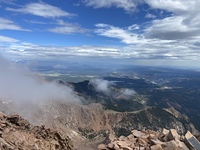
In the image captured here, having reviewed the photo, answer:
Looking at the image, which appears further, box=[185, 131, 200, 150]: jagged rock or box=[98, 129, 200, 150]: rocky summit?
box=[185, 131, 200, 150]: jagged rock

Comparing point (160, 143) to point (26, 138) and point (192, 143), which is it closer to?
point (192, 143)

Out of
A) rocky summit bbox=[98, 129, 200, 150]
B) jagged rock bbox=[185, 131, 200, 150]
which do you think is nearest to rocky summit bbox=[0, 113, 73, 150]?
rocky summit bbox=[98, 129, 200, 150]

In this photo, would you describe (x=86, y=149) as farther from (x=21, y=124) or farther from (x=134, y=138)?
(x=134, y=138)

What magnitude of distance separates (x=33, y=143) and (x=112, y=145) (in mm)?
18791

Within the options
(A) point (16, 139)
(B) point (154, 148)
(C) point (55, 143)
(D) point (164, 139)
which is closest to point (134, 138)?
(D) point (164, 139)

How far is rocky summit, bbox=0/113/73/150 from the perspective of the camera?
55419 mm

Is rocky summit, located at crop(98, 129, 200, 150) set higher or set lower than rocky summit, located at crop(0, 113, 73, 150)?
higher

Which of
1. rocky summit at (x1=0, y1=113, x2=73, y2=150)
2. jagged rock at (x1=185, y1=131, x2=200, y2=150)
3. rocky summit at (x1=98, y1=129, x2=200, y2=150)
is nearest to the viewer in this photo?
rocky summit at (x1=98, y1=129, x2=200, y2=150)

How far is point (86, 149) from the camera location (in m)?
130

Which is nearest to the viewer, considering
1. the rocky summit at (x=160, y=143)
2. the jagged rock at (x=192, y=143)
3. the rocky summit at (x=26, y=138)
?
the rocky summit at (x=160, y=143)

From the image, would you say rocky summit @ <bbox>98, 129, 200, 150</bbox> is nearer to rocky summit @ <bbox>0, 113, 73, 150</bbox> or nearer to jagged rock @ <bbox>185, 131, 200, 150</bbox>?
jagged rock @ <bbox>185, 131, 200, 150</bbox>

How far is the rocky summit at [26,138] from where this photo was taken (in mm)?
55419

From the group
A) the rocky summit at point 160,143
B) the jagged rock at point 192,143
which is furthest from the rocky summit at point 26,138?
the jagged rock at point 192,143

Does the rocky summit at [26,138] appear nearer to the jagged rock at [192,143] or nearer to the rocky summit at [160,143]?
the rocky summit at [160,143]
